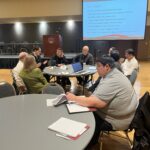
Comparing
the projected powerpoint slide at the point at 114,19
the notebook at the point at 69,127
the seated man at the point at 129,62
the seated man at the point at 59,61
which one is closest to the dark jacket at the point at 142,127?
the notebook at the point at 69,127

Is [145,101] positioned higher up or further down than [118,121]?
higher up

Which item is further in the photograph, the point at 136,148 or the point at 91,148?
the point at 91,148

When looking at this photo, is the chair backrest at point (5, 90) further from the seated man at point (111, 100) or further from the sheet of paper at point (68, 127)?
the sheet of paper at point (68, 127)

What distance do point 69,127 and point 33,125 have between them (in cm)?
30

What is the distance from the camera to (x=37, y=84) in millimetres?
3205

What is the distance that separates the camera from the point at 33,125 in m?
1.56

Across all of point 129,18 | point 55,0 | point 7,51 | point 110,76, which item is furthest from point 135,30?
point 7,51

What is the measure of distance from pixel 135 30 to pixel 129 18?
484 millimetres

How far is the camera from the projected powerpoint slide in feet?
21.9

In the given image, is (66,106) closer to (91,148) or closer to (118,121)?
(118,121)

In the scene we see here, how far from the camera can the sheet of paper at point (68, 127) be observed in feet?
4.69

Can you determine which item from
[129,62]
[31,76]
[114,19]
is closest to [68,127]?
[31,76]

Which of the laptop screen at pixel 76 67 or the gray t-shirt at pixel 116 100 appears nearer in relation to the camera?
the gray t-shirt at pixel 116 100

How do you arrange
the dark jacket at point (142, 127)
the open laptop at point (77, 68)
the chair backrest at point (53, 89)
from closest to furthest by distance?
the dark jacket at point (142, 127) → the chair backrest at point (53, 89) → the open laptop at point (77, 68)
